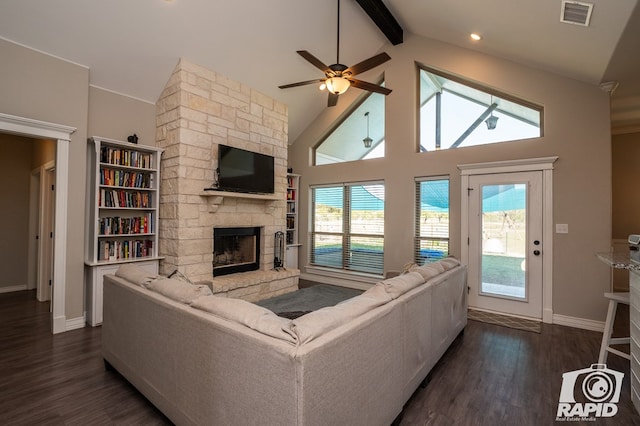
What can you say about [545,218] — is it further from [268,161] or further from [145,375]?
[145,375]

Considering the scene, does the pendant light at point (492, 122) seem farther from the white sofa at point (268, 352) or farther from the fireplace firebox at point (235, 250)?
the fireplace firebox at point (235, 250)

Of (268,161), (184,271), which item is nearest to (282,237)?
(268,161)

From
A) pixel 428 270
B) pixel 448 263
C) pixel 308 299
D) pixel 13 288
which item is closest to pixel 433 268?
pixel 428 270

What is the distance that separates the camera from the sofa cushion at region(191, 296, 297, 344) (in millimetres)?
1356

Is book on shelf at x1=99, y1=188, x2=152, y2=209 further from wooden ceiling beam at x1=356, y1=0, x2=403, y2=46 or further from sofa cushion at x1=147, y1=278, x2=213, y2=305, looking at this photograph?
wooden ceiling beam at x1=356, y1=0, x2=403, y2=46

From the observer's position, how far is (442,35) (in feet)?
15.2

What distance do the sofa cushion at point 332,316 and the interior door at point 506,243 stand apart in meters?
3.13

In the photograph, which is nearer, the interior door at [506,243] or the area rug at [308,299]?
the interior door at [506,243]

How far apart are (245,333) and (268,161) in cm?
398

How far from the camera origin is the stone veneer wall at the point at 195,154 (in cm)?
407

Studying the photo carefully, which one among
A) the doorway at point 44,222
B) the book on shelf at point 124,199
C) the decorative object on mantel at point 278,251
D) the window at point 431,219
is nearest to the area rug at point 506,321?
the window at point 431,219

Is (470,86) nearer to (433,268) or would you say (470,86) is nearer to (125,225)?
(433,268)

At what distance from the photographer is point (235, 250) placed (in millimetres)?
5141

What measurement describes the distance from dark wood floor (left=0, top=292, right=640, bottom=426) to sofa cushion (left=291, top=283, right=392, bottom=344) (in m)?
0.90
